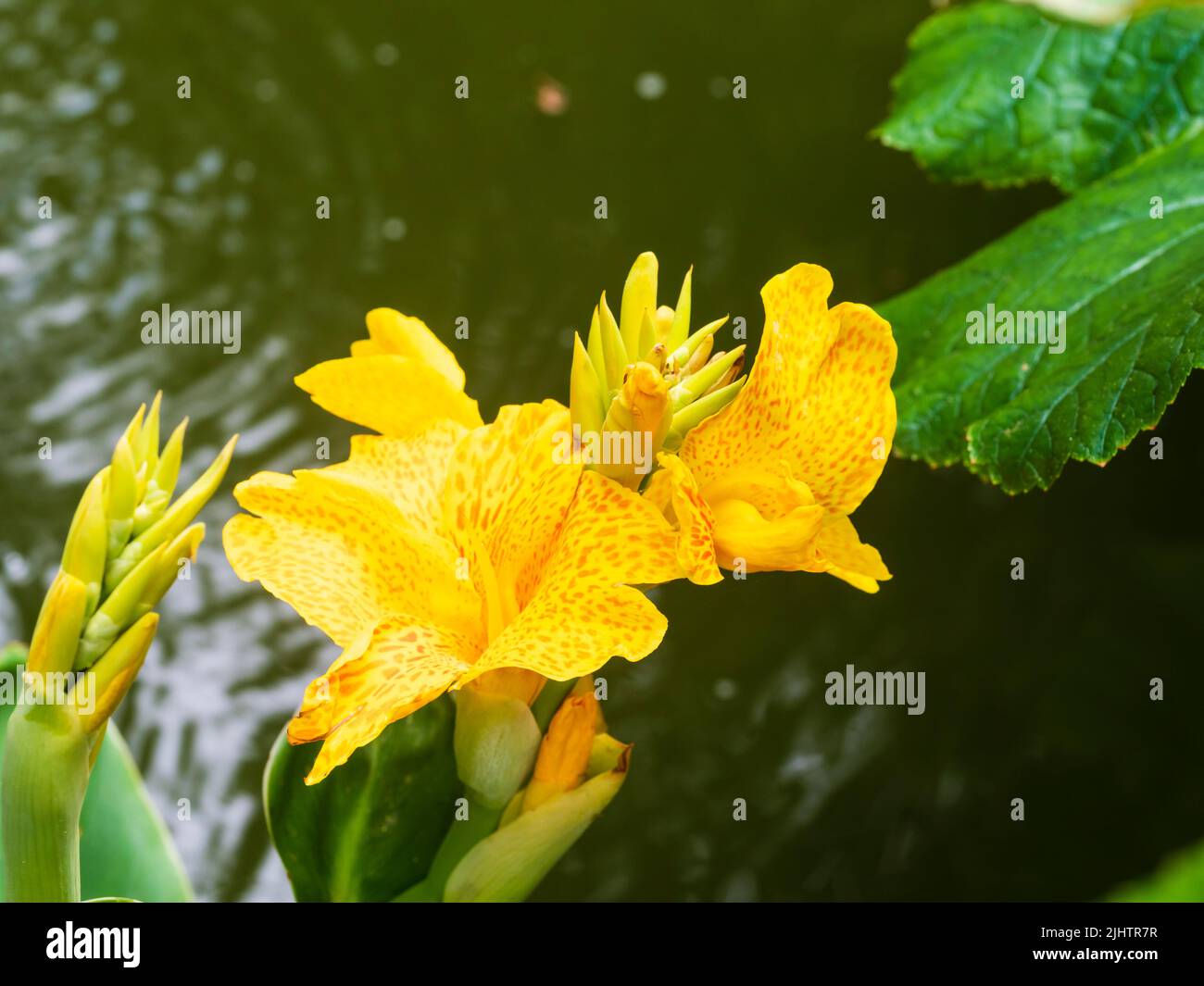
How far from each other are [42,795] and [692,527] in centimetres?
22

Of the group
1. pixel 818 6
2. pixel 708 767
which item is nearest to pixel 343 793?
pixel 708 767

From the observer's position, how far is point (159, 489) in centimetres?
39

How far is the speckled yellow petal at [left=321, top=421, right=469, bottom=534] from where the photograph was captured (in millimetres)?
403

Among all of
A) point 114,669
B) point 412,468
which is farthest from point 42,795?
point 412,468

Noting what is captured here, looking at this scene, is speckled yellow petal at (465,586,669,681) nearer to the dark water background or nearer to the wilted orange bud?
the wilted orange bud

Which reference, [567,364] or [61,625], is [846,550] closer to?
[61,625]

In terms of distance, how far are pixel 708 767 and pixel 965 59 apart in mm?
554

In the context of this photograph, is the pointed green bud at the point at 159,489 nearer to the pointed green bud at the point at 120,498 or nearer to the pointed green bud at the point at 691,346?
the pointed green bud at the point at 120,498

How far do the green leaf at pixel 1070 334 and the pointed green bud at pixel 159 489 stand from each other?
0.37 meters

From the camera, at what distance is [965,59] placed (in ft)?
2.60

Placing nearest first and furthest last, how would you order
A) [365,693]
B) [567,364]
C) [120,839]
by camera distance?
[365,693] < [120,839] < [567,364]

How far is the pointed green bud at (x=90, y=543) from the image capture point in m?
0.36

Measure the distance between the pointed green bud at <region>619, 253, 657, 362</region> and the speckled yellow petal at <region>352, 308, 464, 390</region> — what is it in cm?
8
